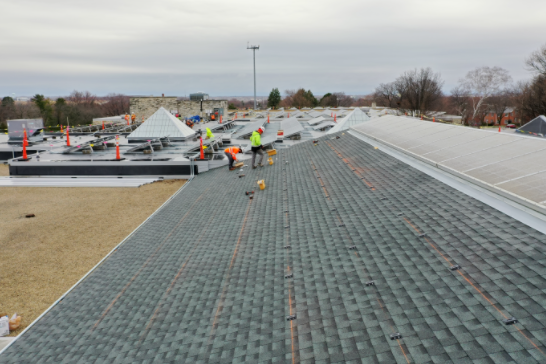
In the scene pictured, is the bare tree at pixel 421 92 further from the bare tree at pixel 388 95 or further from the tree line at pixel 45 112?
the tree line at pixel 45 112

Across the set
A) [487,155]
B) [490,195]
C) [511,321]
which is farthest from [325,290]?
[487,155]

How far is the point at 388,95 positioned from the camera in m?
100

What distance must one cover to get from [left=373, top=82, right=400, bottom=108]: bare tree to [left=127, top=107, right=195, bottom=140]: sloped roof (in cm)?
7584

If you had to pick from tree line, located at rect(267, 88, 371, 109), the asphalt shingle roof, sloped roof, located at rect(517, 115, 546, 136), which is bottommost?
the asphalt shingle roof

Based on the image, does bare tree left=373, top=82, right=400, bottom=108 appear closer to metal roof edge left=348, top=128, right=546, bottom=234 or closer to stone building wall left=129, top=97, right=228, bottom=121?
stone building wall left=129, top=97, right=228, bottom=121

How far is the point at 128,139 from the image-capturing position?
31.6 metres

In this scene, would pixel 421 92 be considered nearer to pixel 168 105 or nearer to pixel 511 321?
pixel 168 105

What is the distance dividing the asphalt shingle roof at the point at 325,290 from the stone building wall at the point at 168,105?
2228 inches

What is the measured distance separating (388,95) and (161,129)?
272 feet

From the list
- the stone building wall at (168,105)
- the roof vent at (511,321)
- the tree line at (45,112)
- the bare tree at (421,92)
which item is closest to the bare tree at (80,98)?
the tree line at (45,112)

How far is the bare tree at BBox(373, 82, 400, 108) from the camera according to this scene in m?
96.3

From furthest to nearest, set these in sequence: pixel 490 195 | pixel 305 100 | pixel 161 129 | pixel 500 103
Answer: pixel 305 100 → pixel 500 103 → pixel 161 129 → pixel 490 195

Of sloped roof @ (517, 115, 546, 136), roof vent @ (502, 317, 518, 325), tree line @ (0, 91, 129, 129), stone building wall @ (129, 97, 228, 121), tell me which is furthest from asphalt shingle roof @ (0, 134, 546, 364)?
tree line @ (0, 91, 129, 129)

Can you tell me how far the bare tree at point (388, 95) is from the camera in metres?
96.3
